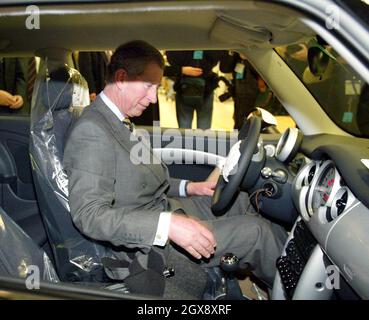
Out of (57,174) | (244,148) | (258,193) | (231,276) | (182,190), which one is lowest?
(231,276)

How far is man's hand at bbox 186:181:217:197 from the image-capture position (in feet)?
6.36

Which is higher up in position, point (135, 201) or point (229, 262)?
point (135, 201)

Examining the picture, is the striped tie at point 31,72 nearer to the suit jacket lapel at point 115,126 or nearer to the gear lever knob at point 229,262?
the suit jacket lapel at point 115,126

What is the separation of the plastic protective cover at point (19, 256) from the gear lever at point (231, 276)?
58 cm

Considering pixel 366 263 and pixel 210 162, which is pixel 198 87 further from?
pixel 366 263

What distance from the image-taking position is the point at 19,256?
1150 millimetres

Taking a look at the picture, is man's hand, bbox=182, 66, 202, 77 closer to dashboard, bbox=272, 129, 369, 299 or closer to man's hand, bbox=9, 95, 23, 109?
man's hand, bbox=9, 95, 23, 109

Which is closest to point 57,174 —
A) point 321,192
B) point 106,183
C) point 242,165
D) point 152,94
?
point 106,183

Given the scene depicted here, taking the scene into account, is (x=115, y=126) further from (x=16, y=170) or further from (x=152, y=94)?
(x=16, y=170)

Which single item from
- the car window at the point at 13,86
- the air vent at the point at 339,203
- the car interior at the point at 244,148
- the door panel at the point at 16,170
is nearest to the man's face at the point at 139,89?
the car interior at the point at 244,148

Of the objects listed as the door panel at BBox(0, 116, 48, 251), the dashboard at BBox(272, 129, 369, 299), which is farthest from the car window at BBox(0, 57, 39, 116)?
the dashboard at BBox(272, 129, 369, 299)

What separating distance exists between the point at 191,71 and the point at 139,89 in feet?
7.03
